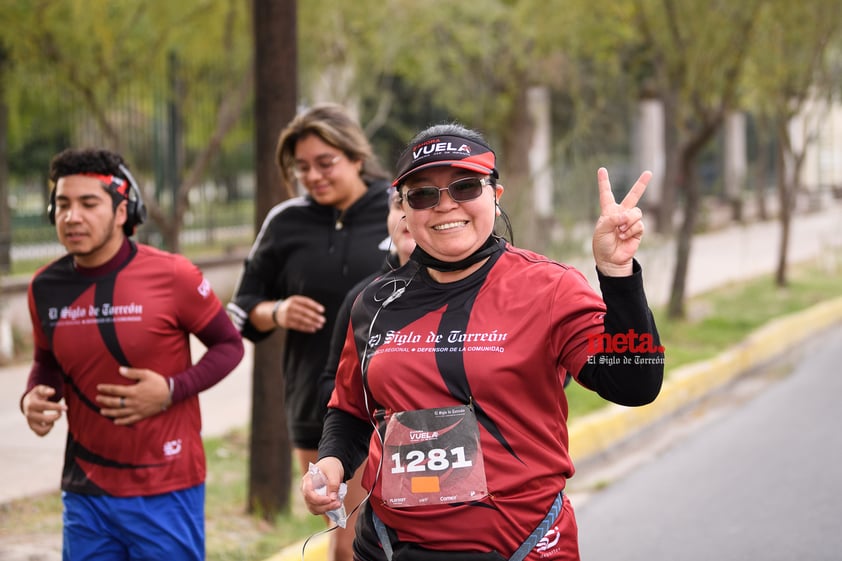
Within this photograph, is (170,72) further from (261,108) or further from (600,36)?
(261,108)

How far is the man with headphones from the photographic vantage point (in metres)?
3.85

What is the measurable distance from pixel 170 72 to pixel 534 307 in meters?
12.1

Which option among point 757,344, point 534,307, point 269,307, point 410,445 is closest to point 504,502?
point 410,445

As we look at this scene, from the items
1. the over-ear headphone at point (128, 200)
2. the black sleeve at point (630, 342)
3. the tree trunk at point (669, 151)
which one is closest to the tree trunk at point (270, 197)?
the over-ear headphone at point (128, 200)

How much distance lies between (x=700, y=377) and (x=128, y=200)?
7.99 meters

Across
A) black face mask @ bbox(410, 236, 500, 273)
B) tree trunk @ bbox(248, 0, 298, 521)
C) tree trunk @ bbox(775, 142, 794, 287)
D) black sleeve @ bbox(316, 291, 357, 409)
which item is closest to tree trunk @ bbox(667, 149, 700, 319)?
tree trunk @ bbox(775, 142, 794, 287)

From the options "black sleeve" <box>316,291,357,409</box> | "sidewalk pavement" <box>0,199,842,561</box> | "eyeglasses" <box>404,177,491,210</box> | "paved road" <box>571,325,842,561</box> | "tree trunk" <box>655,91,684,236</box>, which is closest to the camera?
"eyeglasses" <box>404,177,491,210</box>

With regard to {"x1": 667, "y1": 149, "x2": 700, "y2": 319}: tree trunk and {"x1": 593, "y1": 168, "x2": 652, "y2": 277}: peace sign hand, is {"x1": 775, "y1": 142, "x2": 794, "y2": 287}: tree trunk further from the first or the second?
{"x1": 593, "y1": 168, "x2": 652, "y2": 277}: peace sign hand

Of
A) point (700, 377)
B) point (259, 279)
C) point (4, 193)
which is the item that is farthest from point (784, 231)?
point (259, 279)

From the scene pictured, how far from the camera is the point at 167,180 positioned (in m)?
15.1

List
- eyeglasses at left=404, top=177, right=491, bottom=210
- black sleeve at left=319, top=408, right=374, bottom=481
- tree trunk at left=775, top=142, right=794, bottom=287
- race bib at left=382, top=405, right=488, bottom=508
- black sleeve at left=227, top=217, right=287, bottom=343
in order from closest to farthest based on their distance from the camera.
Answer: race bib at left=382, top=405, right=488, bottom=508
eyeglasses at left=404, top=177, right=491, bottom=210
black sleeve at left=319, top=408, right=374, bottom=481
black sleeve at left=227, top=217, right=287, bottom=343
tree trunk at left=775, top=142, right=794, bottom=287

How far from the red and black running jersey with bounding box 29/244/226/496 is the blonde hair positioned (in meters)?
0.79

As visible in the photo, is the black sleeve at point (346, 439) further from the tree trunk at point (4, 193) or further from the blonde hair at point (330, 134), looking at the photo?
the tree trunk at point (4, 193)

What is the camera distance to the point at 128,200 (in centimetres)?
404
